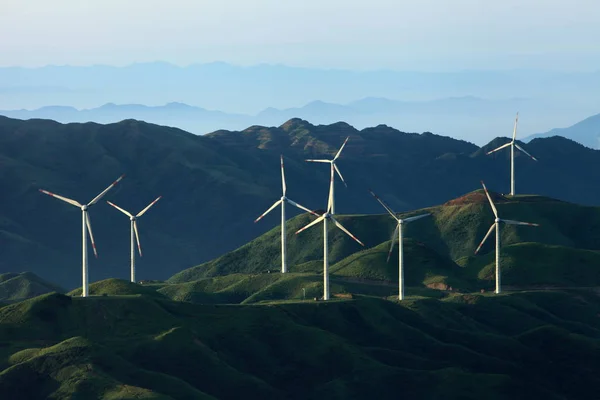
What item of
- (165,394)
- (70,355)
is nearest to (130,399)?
(165,394)

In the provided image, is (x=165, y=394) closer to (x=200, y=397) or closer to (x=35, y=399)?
(x=200, y=397)

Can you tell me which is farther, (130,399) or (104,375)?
(104,375)

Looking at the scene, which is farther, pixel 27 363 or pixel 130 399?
pixel 27 363

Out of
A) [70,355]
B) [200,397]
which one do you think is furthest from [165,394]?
[70,355]

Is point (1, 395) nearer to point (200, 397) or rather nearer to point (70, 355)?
point (70, 355)

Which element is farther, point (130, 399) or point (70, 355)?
point (70, 355)

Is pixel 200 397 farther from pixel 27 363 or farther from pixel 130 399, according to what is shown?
pixel 27 363

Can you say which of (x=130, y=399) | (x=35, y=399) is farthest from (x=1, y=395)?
(x=130, y=399)
